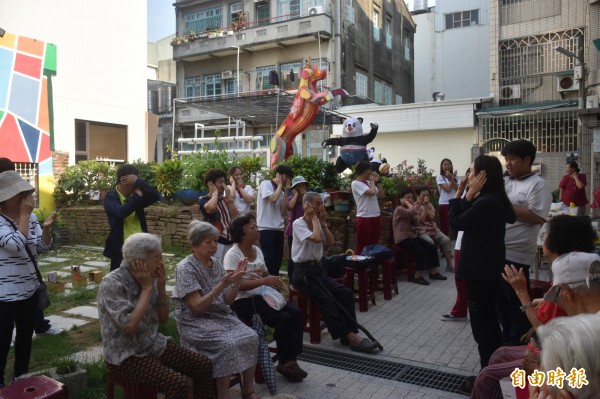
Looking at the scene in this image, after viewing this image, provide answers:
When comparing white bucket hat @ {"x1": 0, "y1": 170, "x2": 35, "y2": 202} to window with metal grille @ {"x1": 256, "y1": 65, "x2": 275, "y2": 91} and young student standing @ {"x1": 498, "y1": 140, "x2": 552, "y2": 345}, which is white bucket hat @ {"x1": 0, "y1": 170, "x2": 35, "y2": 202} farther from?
window with metal grille @ {"x1": 256, "y1": 65, "x2": 275, "y2": 91}

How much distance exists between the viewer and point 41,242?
4.20m

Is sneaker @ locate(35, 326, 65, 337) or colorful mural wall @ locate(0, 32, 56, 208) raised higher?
colorful mural wall @ locate(0, 32, 56, 208)

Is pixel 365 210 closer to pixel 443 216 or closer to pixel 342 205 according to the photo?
pixel 342 205

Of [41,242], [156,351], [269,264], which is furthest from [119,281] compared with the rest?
[269,264]

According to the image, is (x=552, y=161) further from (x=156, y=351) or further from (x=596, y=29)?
(x=156, y=351)

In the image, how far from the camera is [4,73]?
1160cm

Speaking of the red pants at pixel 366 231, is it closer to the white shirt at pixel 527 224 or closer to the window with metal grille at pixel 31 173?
the white shirt at pixel 527 224

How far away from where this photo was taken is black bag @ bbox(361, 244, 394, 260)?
6.42 meters

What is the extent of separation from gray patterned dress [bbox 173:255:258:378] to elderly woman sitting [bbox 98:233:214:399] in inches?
4.4

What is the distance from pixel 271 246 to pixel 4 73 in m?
8.95

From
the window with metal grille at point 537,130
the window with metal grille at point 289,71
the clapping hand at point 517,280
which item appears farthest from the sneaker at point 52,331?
the window with metal grille at point 289,71

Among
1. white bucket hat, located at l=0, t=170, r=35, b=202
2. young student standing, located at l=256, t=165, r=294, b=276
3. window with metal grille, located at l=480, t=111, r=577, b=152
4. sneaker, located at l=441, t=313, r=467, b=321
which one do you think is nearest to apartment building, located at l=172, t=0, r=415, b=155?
window with metal grille, located at l=480, t=111, r=577, b=152

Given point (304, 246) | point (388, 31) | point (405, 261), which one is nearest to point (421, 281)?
point (405, 261)

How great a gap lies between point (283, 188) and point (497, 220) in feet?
12.2
